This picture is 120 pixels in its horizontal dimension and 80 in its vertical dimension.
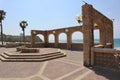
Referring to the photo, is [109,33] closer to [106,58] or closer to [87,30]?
[87,30]

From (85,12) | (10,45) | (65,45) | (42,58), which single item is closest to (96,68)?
(85,12)

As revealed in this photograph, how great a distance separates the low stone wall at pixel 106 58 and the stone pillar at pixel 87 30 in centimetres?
36

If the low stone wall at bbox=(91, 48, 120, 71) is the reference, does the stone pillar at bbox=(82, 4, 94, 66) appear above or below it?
above

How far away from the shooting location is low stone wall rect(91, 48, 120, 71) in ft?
32.0

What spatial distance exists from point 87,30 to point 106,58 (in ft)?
8.14

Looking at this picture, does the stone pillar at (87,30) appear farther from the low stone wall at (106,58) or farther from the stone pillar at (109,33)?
the stone pillar at (109,33)

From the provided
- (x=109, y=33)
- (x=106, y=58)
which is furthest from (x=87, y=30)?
(x=109, y=33)

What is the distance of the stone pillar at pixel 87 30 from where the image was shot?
11039mm

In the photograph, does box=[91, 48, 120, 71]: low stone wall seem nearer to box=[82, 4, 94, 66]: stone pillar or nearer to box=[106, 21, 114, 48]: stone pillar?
box=[82, 4, 94, 66]: stone pillar

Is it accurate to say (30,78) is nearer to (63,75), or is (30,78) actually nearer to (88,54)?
(63,75)

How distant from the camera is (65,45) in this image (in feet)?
82.0

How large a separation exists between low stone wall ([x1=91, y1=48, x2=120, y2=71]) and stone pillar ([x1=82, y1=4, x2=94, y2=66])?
14.3 inches

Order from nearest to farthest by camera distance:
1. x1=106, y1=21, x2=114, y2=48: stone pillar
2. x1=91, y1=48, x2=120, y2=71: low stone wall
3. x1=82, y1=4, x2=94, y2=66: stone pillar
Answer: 1. x1=91, y1=48, x2=120, y2=71: low stone wall
2. x1=82, y1=4, x2=94, y2=66: stone pillar
3. x1=106, y1=21, x2=114, y2=48: stone pillar

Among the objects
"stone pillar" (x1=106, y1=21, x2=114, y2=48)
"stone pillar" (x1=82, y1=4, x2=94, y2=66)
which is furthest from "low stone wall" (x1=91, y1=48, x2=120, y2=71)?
"stone pillar" (x1=106, y1=21, x2=114, y2=48)
